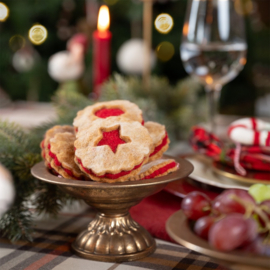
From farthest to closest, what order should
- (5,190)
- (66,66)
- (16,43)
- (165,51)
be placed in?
(16,43) → (165,51) → (66,66) → (5,190)

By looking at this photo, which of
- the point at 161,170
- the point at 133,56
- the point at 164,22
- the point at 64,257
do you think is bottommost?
the point at 64,257

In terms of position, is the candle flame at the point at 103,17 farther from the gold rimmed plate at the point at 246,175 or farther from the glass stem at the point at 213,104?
the gold rimmed plate at the point at 246,175

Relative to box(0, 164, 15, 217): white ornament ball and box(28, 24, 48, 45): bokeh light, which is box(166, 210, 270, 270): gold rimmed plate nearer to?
box(0, 164, 15, 217): white ornament ball

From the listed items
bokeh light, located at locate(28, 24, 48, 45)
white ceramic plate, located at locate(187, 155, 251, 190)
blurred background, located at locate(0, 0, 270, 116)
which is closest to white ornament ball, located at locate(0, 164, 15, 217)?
Answer: white ceramic plate, located at locate(187, 155, 251, 190)

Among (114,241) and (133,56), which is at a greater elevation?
(133,56)

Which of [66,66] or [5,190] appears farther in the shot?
[66,66]

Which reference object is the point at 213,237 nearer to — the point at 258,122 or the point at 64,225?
the point at 64,225

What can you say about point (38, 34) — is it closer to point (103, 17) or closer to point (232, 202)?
point (103, 17)

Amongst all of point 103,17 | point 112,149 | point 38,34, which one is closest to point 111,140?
point 112,149
